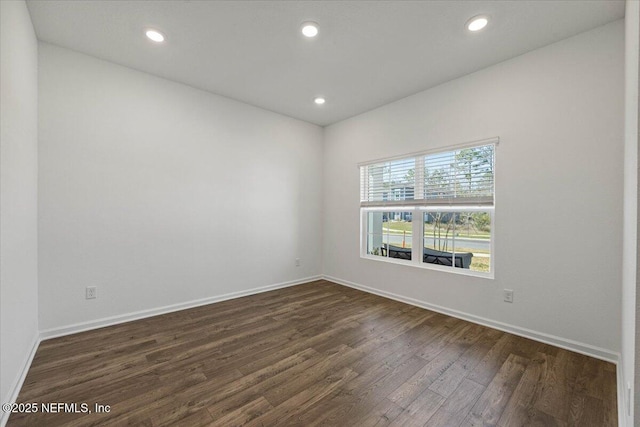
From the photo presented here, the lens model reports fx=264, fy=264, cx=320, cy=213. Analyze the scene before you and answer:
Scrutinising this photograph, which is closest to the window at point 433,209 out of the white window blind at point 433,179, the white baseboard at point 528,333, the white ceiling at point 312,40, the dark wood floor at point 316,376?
the white window blind at point 433,179

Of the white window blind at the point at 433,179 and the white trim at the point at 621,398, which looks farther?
the white window blind at the point at 433,179

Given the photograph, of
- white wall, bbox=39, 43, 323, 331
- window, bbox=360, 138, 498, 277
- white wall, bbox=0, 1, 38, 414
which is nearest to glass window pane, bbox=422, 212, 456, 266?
window, bbox=360, 138, 498, 277

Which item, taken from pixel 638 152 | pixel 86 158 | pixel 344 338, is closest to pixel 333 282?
pixel 344 338

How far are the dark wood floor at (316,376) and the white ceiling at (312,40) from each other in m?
2.79

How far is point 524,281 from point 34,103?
481 cm

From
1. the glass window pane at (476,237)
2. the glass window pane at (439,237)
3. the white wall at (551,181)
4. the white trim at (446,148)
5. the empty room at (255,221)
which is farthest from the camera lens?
the glass window pane at (439,237)

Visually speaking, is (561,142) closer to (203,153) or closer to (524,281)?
(524,281)

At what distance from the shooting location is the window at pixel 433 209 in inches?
116

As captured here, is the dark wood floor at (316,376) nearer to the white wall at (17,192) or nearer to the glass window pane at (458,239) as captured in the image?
the white wall at (17,192)

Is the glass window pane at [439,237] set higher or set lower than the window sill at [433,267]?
higher

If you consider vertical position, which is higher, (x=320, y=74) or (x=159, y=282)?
(x=320, y=74)

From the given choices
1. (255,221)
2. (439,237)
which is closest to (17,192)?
(255,221)

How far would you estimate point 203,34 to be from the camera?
7.82ft

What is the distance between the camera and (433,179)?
338 centimetres
